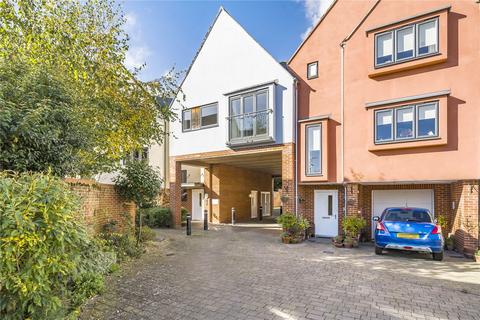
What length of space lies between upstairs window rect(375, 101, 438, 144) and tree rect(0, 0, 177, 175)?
7676mm

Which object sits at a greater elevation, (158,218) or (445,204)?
(445,204)

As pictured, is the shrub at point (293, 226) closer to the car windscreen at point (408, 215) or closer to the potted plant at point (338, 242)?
the potted plant at point (338, 242)

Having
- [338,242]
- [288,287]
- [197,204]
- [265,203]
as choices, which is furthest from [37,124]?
[265,203]

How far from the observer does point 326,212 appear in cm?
1211

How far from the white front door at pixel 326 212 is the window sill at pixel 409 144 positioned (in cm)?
265

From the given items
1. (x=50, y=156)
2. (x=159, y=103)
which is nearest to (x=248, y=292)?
(x=50, y=156)

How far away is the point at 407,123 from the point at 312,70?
4.43m

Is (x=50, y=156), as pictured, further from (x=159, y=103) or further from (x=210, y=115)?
(x=210, y=115)

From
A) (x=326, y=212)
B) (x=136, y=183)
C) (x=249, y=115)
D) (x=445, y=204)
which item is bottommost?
(x=326, y=212)

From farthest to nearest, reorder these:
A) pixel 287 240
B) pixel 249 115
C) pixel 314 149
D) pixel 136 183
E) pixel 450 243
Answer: pixel 249 115
pixel 314 149
pixel 287 240
pixel 450 243
pixel 136 183

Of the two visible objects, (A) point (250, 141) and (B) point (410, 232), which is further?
(A) point (250, 141)

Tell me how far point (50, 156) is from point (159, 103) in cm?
445

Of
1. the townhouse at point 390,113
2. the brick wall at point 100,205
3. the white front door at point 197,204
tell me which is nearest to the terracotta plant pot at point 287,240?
the townhouse at point 390,113

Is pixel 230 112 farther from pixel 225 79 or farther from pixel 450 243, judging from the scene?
pixel 450 243
